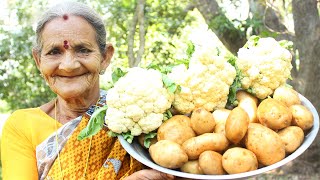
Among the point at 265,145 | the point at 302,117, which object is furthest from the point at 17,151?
the point at 302,117

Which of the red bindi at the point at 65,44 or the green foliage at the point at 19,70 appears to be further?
the green foliage at the point at 19,70

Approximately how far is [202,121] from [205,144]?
0.08 meters

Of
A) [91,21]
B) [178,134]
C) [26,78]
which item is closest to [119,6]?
[26,78]

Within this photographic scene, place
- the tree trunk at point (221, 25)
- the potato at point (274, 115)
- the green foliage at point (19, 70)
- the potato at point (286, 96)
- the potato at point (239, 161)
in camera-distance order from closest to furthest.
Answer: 1. the potato at point (239, 161)
2. the potato at point (274, 115)
3. the potato at point (286, 96)
4. the tree trunk at point (221, 25)
5. the green foliage at point (19, 70)

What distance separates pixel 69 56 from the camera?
1802 mm

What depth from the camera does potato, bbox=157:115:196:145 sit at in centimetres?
158

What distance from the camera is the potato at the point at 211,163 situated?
4.85 feet

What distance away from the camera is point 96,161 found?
189 cm

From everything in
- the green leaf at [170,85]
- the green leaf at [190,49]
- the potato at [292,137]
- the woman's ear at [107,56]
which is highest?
the green leaf at [190,49]

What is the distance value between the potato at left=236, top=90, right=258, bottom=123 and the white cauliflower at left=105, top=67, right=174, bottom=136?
0.86ft

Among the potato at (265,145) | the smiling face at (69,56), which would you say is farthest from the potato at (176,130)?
the smiling face at (69,56)

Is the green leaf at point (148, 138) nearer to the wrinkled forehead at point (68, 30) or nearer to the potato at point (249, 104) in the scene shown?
the potato at point (249, 104)

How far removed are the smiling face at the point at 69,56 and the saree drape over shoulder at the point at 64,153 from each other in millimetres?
159

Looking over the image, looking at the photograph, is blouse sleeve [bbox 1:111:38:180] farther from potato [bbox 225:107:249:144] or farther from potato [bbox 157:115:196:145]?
potato [bbox 225:107:249:144]
